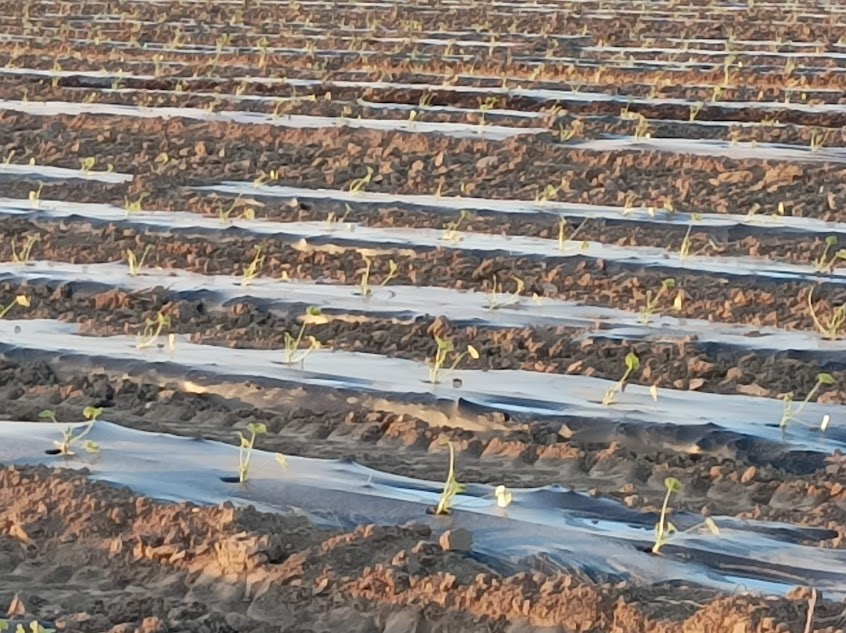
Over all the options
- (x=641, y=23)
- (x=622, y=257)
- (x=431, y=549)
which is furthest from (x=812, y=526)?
(x=641, y=23)

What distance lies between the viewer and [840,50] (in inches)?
475

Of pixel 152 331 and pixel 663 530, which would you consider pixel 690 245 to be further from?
pixel 663 530

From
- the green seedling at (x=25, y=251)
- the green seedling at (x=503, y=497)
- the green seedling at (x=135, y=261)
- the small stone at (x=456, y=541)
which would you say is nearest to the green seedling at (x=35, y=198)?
the green seedling at (x=25, y=251)

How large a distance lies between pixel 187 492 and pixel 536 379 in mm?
1122

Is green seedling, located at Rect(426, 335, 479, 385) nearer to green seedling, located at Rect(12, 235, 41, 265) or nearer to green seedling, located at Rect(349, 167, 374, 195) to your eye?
green seedling, located at Rect(12, 235, 41, 265)

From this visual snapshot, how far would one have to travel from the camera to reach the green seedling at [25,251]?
5.35 metres

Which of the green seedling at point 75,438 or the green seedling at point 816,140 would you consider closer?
the green seedling at point 75,438

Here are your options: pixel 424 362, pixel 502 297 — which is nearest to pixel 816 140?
pixel 502 297

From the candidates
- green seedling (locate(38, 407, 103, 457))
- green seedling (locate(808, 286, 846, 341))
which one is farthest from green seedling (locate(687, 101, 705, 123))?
green seedling (locate(38, 407, 103, 457))

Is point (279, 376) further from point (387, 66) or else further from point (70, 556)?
point (387, 66)

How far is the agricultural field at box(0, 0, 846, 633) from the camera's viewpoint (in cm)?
271

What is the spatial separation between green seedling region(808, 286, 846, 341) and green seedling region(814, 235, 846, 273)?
287mm

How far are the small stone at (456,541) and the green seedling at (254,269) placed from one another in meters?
2.25

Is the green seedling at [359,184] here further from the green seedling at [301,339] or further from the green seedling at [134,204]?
the green seedling at [301,339]
